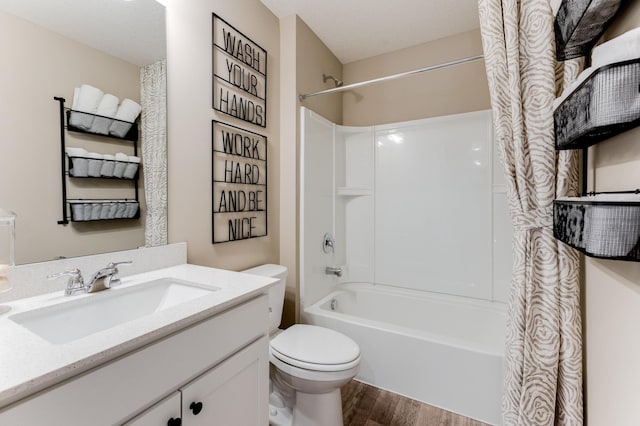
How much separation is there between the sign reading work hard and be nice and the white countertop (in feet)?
3.67

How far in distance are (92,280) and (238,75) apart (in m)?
1.33

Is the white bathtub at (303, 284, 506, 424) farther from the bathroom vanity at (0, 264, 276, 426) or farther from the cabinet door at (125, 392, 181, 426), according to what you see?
the cabinet door at (125, 392, 181, 426)

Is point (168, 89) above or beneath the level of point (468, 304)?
above

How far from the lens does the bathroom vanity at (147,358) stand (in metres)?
0.53

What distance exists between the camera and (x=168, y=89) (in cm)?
134

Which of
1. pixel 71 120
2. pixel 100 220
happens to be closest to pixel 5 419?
pixel 100 220

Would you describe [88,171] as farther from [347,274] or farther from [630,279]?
[347,274]

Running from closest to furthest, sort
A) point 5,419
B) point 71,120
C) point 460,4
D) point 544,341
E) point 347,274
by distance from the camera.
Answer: point 5,419 < point 544,341 < point 71,120 < point 460,4 < point 347,274

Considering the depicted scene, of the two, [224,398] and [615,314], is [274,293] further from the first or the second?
[615,314]

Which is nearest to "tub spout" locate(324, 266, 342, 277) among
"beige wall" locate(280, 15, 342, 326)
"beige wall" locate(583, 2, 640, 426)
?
"beige wall" locate(280, 15, 342, 326)

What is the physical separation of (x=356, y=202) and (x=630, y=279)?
7.07 feet

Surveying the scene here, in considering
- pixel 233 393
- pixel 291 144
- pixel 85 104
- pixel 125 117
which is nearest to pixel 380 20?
pixel 291 144

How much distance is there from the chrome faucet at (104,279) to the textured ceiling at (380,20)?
1.91 meters

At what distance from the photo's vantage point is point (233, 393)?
3.01ft
